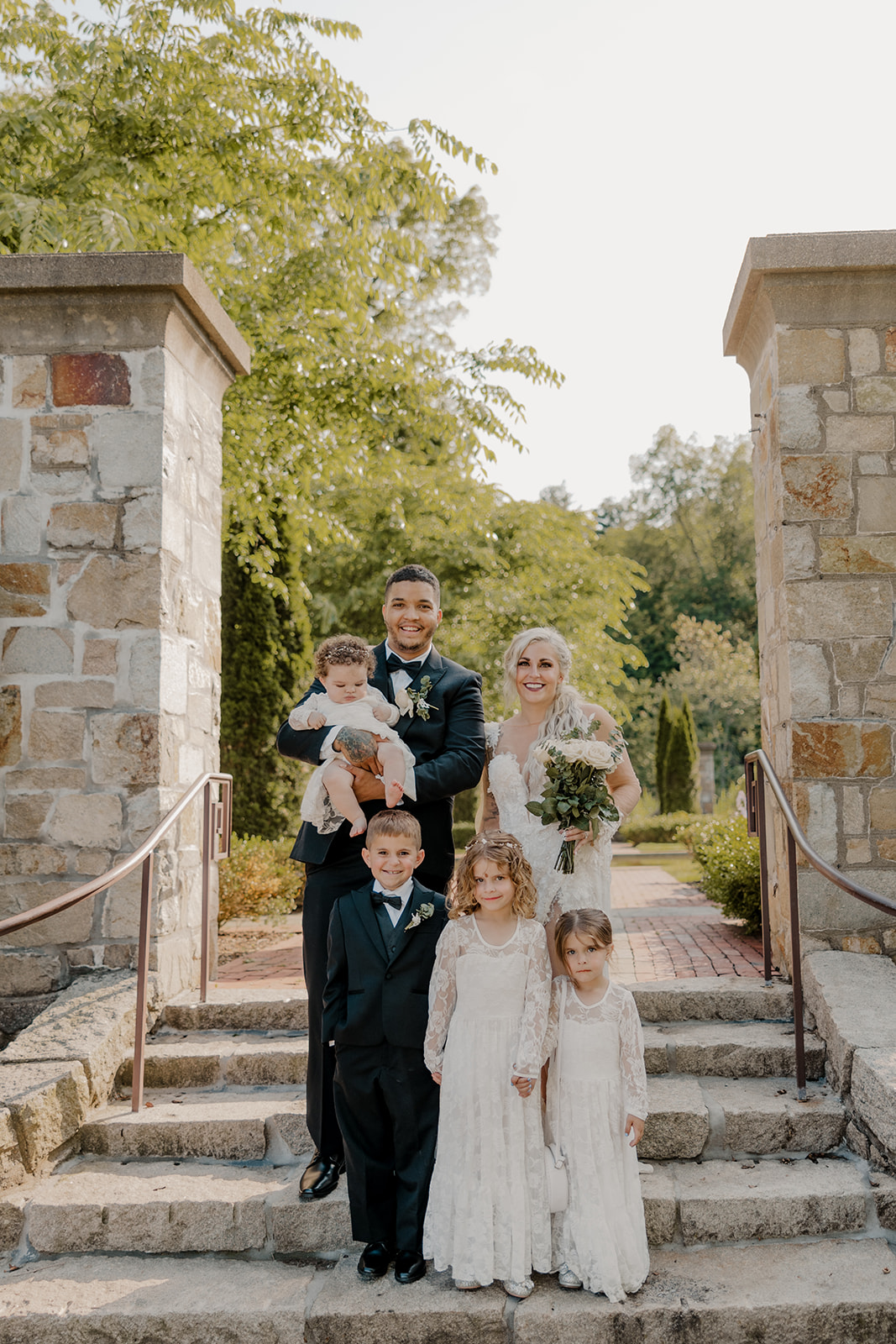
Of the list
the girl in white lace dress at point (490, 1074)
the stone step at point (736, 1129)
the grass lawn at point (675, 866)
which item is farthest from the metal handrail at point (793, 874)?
the grass lawn at point (675, 866)

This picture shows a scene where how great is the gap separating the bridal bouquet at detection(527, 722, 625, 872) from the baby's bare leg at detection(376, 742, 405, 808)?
1.36ft

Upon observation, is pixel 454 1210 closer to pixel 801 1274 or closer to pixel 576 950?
pixel 576 950

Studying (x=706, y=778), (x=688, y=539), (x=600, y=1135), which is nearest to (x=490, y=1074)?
(x=600, y=1135)

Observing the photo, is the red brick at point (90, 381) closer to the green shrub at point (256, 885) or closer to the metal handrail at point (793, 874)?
the metal handrail at point (793, 874)

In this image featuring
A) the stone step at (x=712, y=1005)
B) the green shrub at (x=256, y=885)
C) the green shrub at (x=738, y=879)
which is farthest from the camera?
the green shrub at (x=256, y=885)

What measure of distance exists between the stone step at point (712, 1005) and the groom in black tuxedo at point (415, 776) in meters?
1.32

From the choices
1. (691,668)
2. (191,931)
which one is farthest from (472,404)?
(691,668)

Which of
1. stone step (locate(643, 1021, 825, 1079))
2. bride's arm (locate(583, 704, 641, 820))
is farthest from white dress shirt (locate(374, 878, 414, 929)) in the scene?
stone step (locate(643, 1021, 825, 1079))

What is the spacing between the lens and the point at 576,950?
2930 mm

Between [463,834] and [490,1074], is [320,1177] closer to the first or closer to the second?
[490,1074]

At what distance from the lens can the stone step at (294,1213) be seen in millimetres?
3059

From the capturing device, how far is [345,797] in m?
3.05

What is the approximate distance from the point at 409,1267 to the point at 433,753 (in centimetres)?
147

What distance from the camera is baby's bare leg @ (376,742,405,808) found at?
3018mm
